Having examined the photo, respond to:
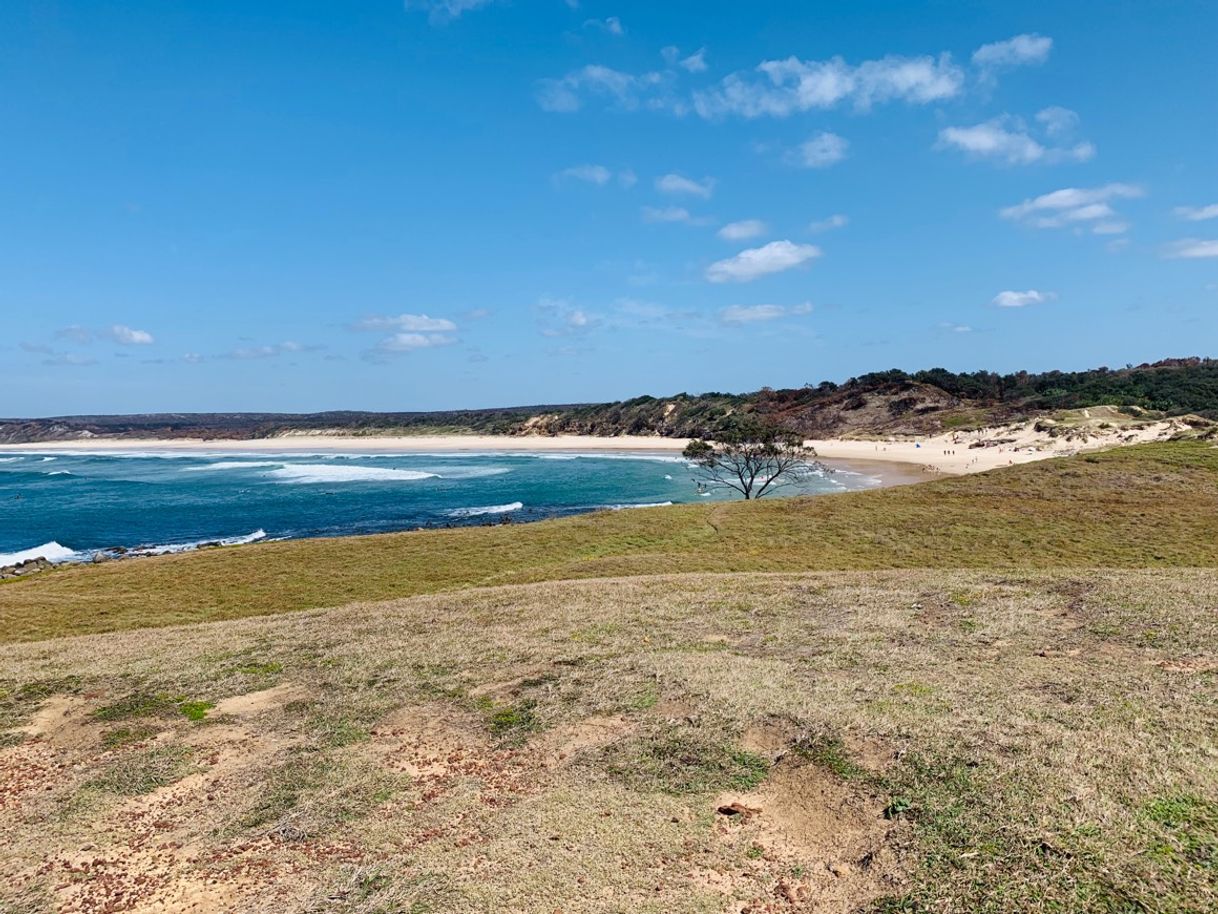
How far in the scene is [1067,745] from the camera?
786cm

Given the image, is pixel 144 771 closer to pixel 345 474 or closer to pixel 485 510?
pixel 485 510

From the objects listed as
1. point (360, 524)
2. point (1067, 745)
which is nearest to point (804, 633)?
point (1067, 745)

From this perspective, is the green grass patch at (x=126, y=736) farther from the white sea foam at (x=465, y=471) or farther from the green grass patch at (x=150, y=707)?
the white sea foam at (x=465, y=471)

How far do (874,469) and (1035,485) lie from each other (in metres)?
46.1

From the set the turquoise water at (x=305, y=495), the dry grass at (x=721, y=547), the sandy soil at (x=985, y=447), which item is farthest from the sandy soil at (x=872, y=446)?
the dry grass at (x=721, y=547)

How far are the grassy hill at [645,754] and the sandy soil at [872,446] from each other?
57.0 m

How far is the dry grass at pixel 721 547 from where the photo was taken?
2362 cm

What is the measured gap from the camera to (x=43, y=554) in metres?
48.3

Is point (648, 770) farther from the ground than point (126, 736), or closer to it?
farther from the ground

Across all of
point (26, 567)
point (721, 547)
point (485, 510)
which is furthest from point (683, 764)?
point (485, 510)

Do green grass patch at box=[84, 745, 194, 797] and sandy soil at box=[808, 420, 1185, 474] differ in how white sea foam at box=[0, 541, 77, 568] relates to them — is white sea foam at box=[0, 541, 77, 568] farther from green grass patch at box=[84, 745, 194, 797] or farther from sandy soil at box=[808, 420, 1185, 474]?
sandy soil at box=[808, 420, 1185, 474]

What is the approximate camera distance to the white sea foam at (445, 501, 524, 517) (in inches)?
2456

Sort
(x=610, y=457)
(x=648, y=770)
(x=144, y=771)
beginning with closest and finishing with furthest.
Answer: (x=648, y=770), (x=144, y=771), (x=610, y=457)

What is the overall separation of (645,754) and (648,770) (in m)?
0.40
